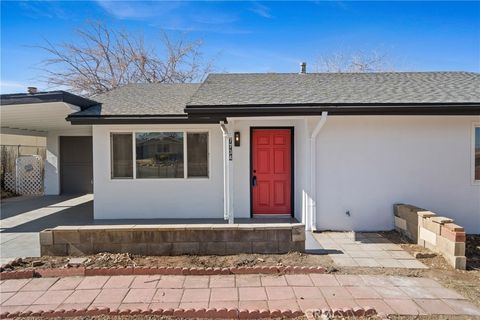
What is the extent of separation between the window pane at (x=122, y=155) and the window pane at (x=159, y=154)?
0.21 metres

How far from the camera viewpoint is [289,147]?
7902mm

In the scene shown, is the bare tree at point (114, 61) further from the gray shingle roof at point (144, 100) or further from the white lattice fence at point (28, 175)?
the gray shingle roof at point (144, 100)

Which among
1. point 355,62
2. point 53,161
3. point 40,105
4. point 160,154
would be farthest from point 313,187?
point 355,62

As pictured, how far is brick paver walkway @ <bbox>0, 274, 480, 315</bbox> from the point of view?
3.65 meters

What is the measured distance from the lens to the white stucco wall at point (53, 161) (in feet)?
41.0

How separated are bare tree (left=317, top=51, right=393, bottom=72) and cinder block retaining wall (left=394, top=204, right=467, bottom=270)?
17999mm

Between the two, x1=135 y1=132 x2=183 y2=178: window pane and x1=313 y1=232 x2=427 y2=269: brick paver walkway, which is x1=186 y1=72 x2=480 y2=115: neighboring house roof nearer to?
x1=135 y1=132 x2=183 y2=178: window pane

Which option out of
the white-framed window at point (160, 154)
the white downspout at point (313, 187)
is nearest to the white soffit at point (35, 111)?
the white-framed window at point (160, 154)

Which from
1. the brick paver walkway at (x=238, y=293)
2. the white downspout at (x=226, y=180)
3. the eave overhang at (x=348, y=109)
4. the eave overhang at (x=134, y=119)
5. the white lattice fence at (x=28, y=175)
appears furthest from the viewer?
the white lattice fence at (x=28, y=175)

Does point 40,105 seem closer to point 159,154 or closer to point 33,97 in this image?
point 33,97

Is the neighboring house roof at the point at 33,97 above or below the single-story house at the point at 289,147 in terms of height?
above

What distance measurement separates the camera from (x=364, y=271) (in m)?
4.61

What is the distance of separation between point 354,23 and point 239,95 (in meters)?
7.92

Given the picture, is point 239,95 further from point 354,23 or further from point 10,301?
point 354,23
